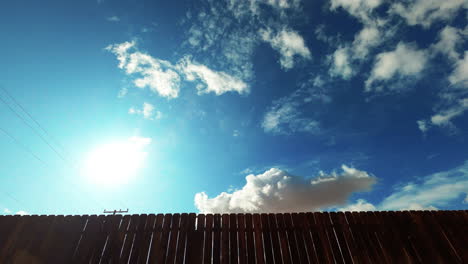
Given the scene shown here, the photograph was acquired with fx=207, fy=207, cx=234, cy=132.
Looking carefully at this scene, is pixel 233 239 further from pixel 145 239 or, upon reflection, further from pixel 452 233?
pixel 452 233

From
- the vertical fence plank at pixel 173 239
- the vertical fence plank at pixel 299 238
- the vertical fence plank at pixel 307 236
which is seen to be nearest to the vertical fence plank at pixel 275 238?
the vertical fence plank at pixel 299 238

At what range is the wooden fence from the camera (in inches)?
177

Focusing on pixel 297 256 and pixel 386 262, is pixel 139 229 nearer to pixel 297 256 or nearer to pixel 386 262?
pixel 297 256

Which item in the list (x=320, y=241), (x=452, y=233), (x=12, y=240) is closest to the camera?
(x=12, y=240)

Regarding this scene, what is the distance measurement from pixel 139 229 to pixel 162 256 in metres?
0.81

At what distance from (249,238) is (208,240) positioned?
936mm

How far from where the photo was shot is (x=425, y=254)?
4883 millimetres

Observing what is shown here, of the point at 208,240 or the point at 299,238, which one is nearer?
the point at 208,240

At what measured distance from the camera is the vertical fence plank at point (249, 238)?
4554 millimetres

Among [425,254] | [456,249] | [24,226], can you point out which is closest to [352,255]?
[425,254]

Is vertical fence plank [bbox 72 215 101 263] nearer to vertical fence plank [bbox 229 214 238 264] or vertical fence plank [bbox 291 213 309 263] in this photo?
vertical fence plank [bbox 229 214 238 264]

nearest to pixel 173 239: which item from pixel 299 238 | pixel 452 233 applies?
pixel 299 238

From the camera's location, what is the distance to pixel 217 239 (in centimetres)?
471

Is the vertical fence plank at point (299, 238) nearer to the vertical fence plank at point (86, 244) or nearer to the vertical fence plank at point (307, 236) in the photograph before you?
the vertical fence plank at point (307, 236)
